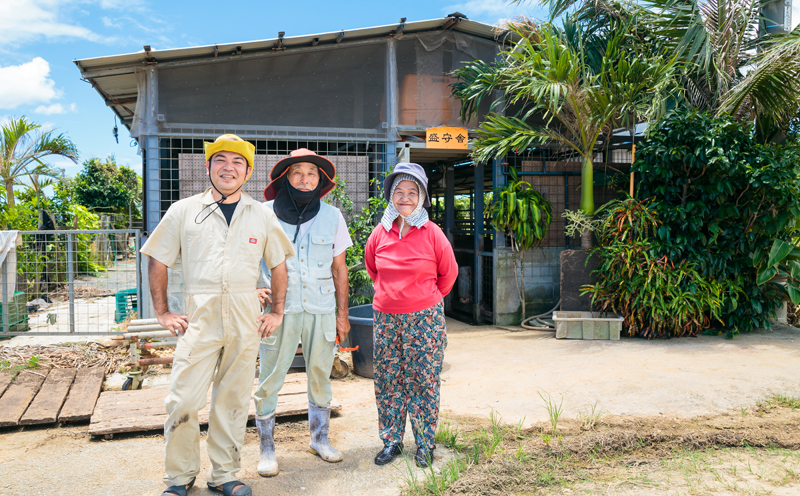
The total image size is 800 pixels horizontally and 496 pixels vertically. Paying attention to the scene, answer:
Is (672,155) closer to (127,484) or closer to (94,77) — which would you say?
(127,484)

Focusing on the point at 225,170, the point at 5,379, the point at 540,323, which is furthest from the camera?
the point at 540,323

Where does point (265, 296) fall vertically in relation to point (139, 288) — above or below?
above

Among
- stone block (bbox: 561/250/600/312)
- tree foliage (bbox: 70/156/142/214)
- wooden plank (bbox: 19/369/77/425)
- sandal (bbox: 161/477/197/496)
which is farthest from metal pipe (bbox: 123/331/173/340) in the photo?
tree foliage (bbox: 70/156/142/214)

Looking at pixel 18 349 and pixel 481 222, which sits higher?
pixel 481 222

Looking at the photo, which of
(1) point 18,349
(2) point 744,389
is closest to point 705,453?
(2) point 744,389

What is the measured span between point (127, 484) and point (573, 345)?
491cm

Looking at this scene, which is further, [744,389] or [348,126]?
[348,126]

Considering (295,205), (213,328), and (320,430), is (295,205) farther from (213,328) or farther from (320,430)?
(320,430)

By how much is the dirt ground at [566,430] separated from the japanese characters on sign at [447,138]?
299 centimetres

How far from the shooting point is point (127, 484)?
303 centimetres

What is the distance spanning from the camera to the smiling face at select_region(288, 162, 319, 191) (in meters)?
3.30

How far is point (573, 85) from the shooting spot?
6777 mm

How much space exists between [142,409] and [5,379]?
1687 millimetres

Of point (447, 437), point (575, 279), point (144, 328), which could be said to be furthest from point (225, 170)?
point (575, 279)
